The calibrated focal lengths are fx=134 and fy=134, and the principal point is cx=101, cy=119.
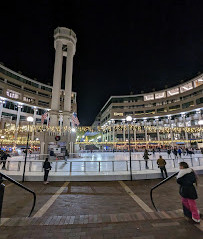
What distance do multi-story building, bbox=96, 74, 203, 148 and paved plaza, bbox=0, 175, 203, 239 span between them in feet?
135

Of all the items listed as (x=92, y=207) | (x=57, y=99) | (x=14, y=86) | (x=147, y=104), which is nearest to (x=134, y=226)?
(x=92, y=207)

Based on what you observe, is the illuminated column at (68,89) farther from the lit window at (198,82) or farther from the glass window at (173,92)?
the glass window at (173,92)

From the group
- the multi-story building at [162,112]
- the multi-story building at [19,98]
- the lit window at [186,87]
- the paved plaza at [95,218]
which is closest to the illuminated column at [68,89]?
the multi-story building at [19,98]

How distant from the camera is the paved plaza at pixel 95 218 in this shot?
3.09m

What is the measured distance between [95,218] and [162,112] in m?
65.5

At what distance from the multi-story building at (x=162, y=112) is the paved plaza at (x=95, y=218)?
41.2 metres

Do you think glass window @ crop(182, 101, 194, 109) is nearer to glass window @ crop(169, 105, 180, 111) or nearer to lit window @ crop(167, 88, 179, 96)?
glass window @ crop(169, 105, 180, 111)

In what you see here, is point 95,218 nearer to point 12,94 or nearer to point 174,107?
point 12,94

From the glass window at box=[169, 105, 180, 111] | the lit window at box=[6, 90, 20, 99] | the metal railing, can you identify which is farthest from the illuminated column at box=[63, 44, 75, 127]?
the glass window at box=[169, 105, 180, 111]

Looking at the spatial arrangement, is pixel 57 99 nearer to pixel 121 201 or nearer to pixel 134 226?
pixel 121 201

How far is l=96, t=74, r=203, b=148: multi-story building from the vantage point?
5141cm

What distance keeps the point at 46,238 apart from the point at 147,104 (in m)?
70.0

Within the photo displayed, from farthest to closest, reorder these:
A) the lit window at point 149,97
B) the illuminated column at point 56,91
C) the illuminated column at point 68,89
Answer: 1. the lit window at point 149,97
2. the illuminated column at point 68,89
3. the illuminated column at point 56,91

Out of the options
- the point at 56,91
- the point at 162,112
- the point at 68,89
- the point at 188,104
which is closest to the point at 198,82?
the point at 188,104
